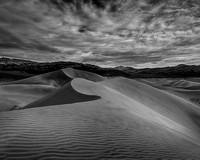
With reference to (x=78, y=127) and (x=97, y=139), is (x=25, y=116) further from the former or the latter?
(x=97, y=139)

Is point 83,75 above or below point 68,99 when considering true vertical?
above

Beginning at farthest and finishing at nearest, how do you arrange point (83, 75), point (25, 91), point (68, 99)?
point (83, 75) < point (25, 91) < point (68, 99)

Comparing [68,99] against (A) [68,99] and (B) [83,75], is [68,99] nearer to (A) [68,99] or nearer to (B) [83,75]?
(A) [68,99]

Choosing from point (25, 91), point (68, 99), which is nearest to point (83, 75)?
point (25, 91)

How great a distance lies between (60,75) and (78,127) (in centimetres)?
3403

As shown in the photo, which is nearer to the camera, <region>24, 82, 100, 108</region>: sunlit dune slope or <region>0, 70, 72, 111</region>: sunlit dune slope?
<region>24, 82, 100, 108</region>: sunlit dune slope

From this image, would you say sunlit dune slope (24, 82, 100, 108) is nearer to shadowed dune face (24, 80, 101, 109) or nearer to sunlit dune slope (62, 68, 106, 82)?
shadowed dune face (24, 80, 101, 109)

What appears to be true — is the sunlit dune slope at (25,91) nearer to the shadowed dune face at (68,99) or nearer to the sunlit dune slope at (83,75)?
the sunlit dune slope at (83,75)

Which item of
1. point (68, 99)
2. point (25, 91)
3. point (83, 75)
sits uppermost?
point (83, 75)

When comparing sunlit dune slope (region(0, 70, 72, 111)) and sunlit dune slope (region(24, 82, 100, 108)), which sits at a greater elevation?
sunlit dune slope (region(24, 82, 100, 108))

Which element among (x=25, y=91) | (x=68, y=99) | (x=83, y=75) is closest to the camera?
(x=68, y=99)

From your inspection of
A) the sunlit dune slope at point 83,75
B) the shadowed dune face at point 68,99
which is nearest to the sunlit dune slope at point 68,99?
the shadowed dune face at point 68,99

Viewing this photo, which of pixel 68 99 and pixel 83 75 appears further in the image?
pixel 83 75

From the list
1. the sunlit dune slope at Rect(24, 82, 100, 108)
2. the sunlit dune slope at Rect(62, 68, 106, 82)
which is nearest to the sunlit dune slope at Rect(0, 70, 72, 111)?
the sunlit dune slope at Rect(62, 68, 106, 82)
